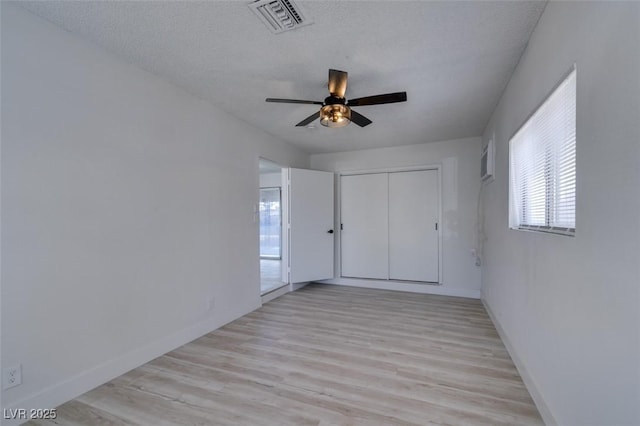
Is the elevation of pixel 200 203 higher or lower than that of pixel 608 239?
higher

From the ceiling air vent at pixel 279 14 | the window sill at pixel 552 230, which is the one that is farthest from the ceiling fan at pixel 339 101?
the window sill at pixel 552 230

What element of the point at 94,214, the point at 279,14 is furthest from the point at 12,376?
the point at 279,14

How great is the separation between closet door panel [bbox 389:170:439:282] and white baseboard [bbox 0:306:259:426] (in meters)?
3.32

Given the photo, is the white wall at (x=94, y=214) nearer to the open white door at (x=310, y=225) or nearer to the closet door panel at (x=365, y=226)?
the open white door at (x=310, y=225)

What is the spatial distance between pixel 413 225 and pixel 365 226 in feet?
2.75

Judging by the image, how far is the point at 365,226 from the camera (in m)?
5.19

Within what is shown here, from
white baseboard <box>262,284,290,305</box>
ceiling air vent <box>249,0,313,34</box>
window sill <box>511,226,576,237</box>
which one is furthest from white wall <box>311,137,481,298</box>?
ceiling air vent <box>249,0,313,34</box>

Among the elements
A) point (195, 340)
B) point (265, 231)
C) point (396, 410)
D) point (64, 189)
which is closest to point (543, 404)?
point (396, 410)

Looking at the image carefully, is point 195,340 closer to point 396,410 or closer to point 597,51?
point 396,410

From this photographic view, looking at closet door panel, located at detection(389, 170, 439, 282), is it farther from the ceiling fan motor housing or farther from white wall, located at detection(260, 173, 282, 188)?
white wall, located at detection(260, 173, 282, 188)

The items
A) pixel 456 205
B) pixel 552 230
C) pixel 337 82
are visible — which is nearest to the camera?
pixel 552 230

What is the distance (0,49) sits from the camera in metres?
1.62

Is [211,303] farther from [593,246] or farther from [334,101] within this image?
[593,246]

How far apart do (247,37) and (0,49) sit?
1.40 meters
